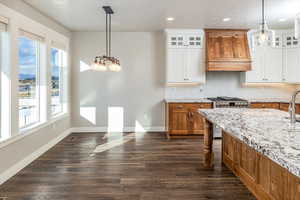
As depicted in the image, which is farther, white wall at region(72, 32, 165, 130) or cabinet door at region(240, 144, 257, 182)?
white wall at region(72, 32, 165, 130)

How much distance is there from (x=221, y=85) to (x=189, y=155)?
260cm

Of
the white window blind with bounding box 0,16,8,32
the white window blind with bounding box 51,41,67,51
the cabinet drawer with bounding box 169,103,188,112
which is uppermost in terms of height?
the white window blind with bounding box 51,41,67,51

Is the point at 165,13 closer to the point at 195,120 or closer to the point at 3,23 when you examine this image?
the point at 195,120

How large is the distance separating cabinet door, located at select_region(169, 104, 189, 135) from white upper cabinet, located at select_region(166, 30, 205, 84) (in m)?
0.67

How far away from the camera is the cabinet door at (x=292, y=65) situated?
5722mm

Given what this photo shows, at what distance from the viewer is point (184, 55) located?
582 cm

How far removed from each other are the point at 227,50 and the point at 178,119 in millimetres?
2018

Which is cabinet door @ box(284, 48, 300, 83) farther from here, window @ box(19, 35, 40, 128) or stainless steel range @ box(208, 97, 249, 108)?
window @ box(19, 35, 40, 128)

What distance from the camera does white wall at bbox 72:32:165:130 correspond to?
6.16 meters

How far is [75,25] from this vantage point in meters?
5.44

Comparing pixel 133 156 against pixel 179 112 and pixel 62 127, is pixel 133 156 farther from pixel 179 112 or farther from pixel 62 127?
pixel 62 127

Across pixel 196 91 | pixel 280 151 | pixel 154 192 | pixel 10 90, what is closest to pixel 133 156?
pixel 154 192

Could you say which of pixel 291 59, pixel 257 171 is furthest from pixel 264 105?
pixel 257 171

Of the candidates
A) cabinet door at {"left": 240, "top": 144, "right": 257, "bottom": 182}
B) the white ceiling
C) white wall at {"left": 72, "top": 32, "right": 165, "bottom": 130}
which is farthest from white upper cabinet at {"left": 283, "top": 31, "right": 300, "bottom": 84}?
cabinet door at {"left": 240, "top": 144, "right": 257, "bottom": 182}
